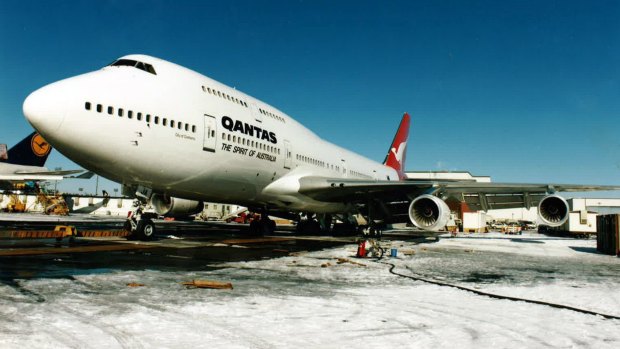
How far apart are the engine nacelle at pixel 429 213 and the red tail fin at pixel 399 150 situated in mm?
17441

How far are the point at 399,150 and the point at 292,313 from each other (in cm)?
3006

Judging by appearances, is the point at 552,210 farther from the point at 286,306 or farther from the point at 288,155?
the point at 286,306

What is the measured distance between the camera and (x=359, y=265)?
883 cm

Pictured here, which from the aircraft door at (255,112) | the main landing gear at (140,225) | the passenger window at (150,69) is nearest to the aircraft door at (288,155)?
the aircraft door at (255,112)

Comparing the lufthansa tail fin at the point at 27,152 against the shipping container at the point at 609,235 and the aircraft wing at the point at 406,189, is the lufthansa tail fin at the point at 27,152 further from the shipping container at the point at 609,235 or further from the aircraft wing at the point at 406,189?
the shipping container at the point at 609,235

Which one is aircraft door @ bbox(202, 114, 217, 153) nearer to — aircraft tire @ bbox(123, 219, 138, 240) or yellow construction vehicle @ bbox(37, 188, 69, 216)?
aircraft tire @ bbox(123, 219, 138, 240)

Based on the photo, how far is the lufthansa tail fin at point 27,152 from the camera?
40.8 meters

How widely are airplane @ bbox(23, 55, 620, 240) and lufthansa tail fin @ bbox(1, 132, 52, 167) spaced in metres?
33.7

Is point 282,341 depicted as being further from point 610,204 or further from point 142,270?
point 610,204

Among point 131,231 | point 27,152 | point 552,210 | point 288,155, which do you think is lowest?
point 131,231

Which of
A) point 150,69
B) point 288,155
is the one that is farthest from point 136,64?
point 288,155

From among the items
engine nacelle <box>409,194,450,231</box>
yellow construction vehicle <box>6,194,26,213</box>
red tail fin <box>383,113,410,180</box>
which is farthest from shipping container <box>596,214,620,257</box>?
yellow construction vehicle <box>6,194,26,213</box>

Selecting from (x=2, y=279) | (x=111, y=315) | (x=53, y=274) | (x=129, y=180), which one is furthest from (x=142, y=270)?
(x=129, y=180)

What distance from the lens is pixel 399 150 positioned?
1310 inches
